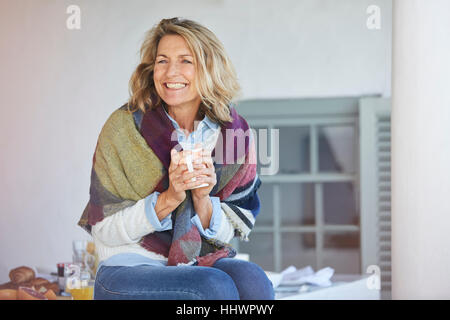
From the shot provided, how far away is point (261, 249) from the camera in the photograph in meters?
3.41

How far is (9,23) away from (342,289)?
240cm

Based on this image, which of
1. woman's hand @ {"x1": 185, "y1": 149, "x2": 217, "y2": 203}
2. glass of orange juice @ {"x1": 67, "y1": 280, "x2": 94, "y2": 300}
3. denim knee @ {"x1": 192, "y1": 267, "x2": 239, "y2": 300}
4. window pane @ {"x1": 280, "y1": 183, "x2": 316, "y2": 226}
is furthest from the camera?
window pane @ {"x1": 280, "y1": 183, "x2": 316, "y2": 226}

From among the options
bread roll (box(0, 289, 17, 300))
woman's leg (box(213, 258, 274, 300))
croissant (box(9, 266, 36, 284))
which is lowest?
bread roll (box(0, 289, 17, 300))

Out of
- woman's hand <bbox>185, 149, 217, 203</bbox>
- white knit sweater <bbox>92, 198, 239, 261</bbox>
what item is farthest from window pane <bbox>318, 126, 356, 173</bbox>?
white knit sweater <bbox>92, 198, 239, 261</bbox>

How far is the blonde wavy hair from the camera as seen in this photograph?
3172mm

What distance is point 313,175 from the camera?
11.1 ft

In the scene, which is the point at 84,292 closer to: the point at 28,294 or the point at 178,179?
the point at 28,294

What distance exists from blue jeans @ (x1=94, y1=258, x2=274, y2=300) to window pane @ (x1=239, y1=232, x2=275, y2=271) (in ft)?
1.46

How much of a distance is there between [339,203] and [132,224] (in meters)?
1.14

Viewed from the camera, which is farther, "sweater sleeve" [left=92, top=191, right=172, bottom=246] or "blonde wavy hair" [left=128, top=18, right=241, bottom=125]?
"blonde wavy hair" [left=128, top=18, right=241, bottom=125]

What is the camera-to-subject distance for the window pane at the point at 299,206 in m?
3.38

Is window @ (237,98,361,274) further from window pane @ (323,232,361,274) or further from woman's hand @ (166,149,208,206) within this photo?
woman's hand @ (166,149,208,206)

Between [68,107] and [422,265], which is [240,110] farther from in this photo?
[422,265]

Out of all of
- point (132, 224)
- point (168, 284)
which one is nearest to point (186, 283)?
point (168, 284)
